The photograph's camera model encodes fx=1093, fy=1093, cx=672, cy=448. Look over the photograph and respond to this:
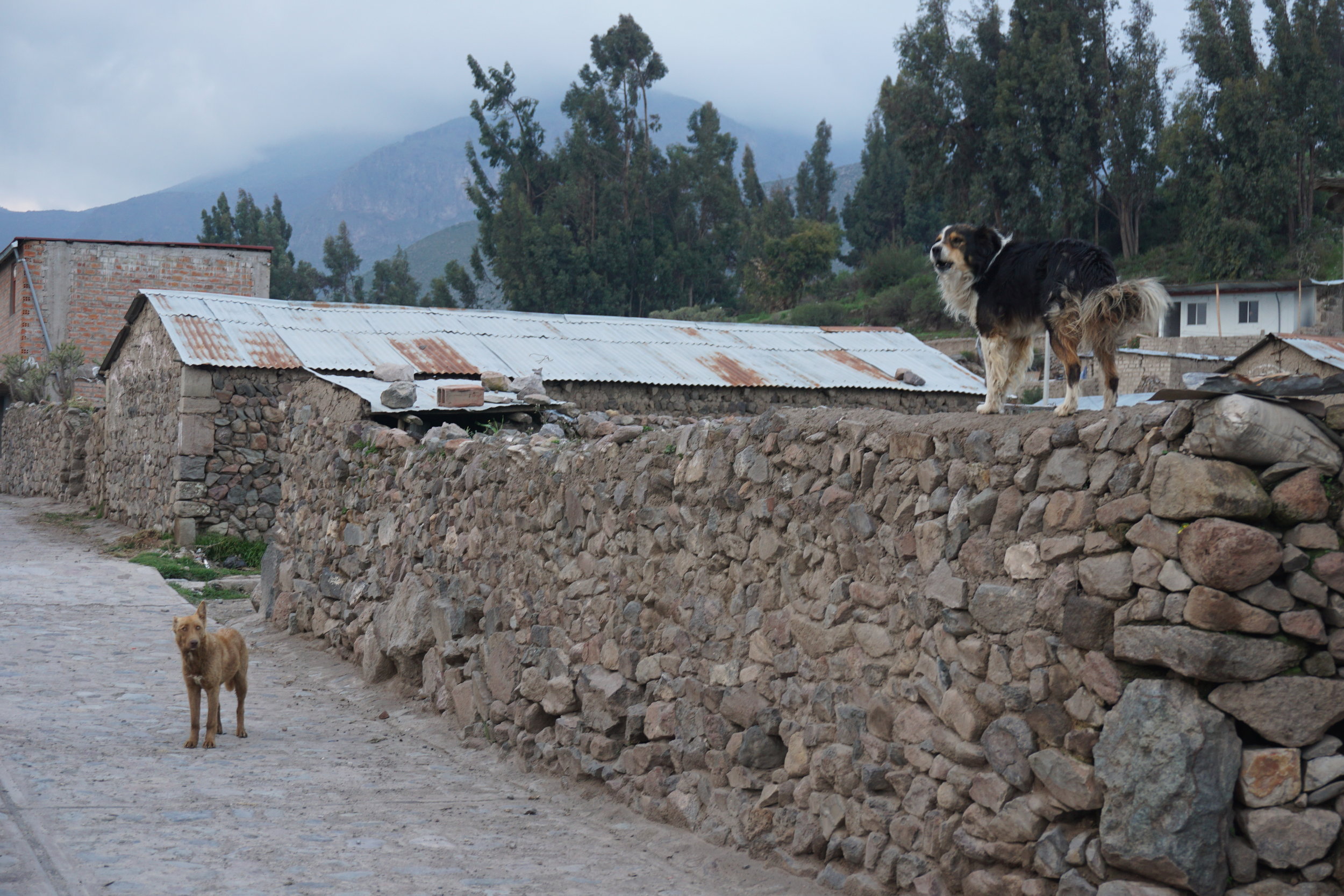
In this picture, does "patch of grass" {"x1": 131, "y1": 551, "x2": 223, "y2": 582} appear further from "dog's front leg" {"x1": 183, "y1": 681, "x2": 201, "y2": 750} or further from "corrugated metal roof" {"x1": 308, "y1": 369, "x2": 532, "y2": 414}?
"dog's front leg" {"x1": 183, "y1": 681, "x2": 201, "y2": 750}

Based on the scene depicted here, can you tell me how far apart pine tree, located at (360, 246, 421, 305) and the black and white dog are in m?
59.4

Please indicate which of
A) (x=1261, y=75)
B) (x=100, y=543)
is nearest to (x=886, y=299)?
(x=1261, y=75)

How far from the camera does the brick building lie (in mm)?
26844

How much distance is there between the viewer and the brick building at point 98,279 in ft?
88.1

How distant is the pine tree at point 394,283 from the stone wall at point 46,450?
3393 centimetres

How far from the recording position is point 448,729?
7605 millimetres

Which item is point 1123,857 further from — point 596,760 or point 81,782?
point 81,782

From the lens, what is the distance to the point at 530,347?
1673cm

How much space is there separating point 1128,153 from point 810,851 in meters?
40.9

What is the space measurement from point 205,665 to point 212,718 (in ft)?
1.16

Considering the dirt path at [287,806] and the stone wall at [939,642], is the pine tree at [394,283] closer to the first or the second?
the dirt path at [287,806]

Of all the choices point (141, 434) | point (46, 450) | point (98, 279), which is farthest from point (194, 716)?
point (98, 279)

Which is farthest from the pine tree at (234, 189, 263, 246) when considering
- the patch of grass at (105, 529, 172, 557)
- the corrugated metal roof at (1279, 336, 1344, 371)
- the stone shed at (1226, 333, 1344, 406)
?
the corrugated metal roof at (1279, 336, 1344, 371)

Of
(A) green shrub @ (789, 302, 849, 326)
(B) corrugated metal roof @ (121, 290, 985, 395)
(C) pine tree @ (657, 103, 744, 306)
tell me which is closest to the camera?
(B) corrugated metal roof @ (121, 290, 985, 395)
